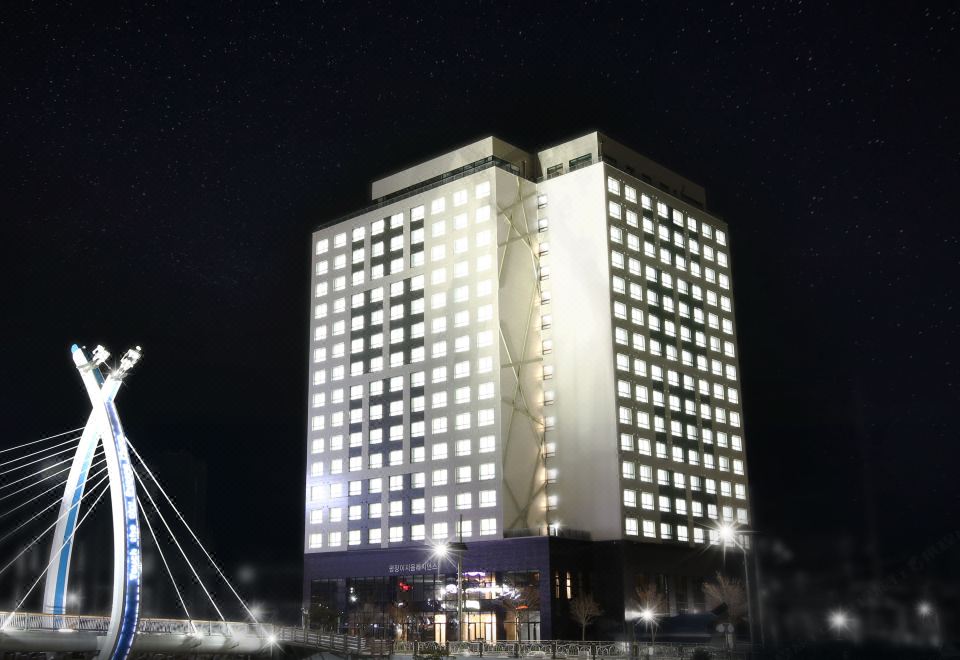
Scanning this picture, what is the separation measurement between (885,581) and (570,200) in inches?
2905

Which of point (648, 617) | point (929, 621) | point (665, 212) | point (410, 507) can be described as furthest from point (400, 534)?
point (929, 621)

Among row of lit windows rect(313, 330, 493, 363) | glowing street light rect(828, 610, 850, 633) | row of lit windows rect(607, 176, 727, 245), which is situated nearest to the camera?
glowing street light rect(828, 610, 850, 633)

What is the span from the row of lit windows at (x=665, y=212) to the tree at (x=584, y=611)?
41379 mm

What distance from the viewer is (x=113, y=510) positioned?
55.2 meters

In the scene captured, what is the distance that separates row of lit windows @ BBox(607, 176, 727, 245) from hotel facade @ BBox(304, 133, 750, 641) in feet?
1.35

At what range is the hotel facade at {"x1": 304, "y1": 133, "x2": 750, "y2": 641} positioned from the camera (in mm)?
97688

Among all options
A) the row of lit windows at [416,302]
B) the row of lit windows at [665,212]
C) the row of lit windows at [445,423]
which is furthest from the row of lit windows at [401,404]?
the row of lit windows at [665,212]

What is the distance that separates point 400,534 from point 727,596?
33268 millimetres

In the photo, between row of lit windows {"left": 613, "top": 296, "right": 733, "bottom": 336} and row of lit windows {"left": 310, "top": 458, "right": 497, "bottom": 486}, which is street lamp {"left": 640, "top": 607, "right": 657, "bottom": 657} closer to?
row of lit windows {"left": 310, "top": 458, "right": 497, "bottom": 486}

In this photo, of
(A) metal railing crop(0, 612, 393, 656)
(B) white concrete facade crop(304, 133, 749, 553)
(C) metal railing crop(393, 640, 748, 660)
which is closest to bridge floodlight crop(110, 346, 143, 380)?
(A) metal railing crop(0, 612, 393, 656)

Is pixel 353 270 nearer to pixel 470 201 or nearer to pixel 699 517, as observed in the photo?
pixel 470 201

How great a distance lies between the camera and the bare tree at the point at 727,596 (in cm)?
9662

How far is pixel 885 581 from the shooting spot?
126 feet

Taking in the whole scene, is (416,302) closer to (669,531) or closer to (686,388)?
(686,388)
